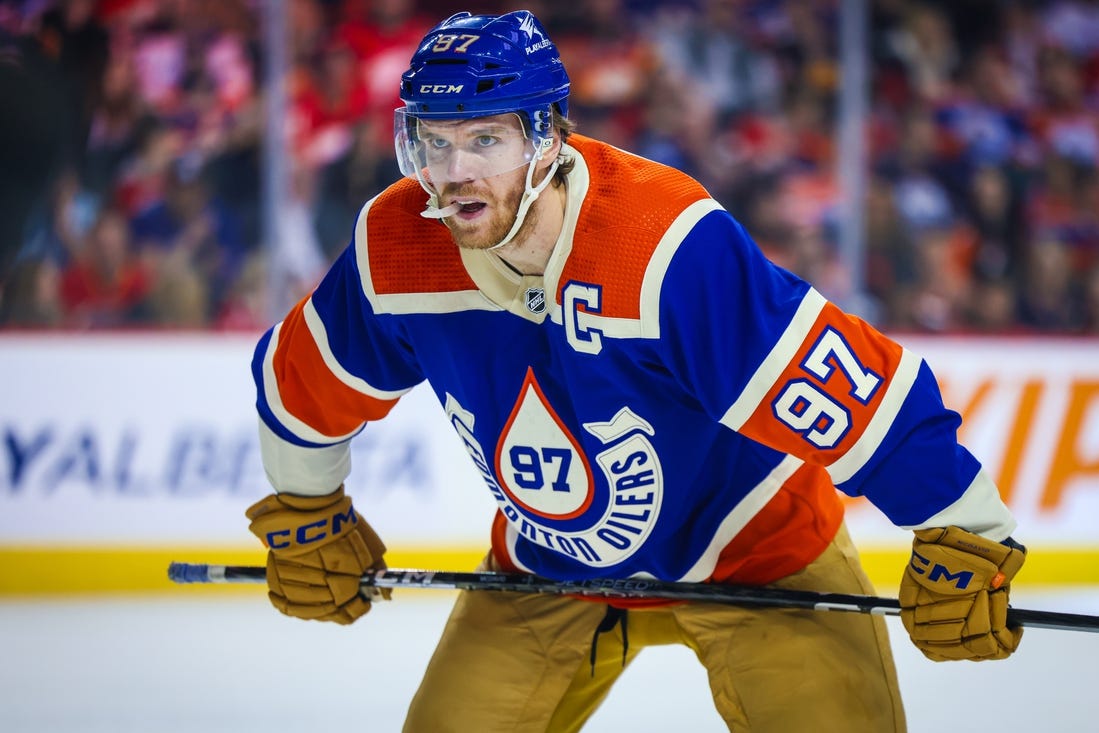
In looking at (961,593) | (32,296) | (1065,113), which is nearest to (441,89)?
(961,593)

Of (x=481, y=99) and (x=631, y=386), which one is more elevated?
(x=481, y=99)

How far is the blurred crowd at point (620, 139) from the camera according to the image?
15.3 ft

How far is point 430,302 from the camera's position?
1976 mm

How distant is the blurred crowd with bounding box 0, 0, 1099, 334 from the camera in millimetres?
4656

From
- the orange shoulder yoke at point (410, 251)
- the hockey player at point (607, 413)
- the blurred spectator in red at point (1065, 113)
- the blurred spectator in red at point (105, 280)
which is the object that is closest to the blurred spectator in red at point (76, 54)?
the blurred spectator in red at point (105, 280)

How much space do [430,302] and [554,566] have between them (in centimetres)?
48

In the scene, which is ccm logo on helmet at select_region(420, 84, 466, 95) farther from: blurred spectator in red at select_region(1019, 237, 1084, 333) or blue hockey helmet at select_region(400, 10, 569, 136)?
blurred spectator in red at select_region(1019, 237, 1084, 333)

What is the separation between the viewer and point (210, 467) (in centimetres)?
433

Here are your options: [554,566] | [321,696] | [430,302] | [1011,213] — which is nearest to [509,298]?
[430,302]

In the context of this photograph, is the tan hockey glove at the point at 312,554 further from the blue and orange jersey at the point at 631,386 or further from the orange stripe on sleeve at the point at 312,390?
the orange stripe on sleeve at the point at 312,390

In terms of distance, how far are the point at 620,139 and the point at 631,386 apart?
3.43 meters

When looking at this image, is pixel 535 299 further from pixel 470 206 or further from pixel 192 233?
pixel 192 233

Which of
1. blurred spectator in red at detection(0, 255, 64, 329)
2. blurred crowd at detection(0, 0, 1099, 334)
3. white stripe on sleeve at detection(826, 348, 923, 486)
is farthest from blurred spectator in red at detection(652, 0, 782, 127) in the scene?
white stripe on sleeve at detection(826, 348, 923, 486)

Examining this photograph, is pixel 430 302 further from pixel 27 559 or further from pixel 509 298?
pixel 27 559
